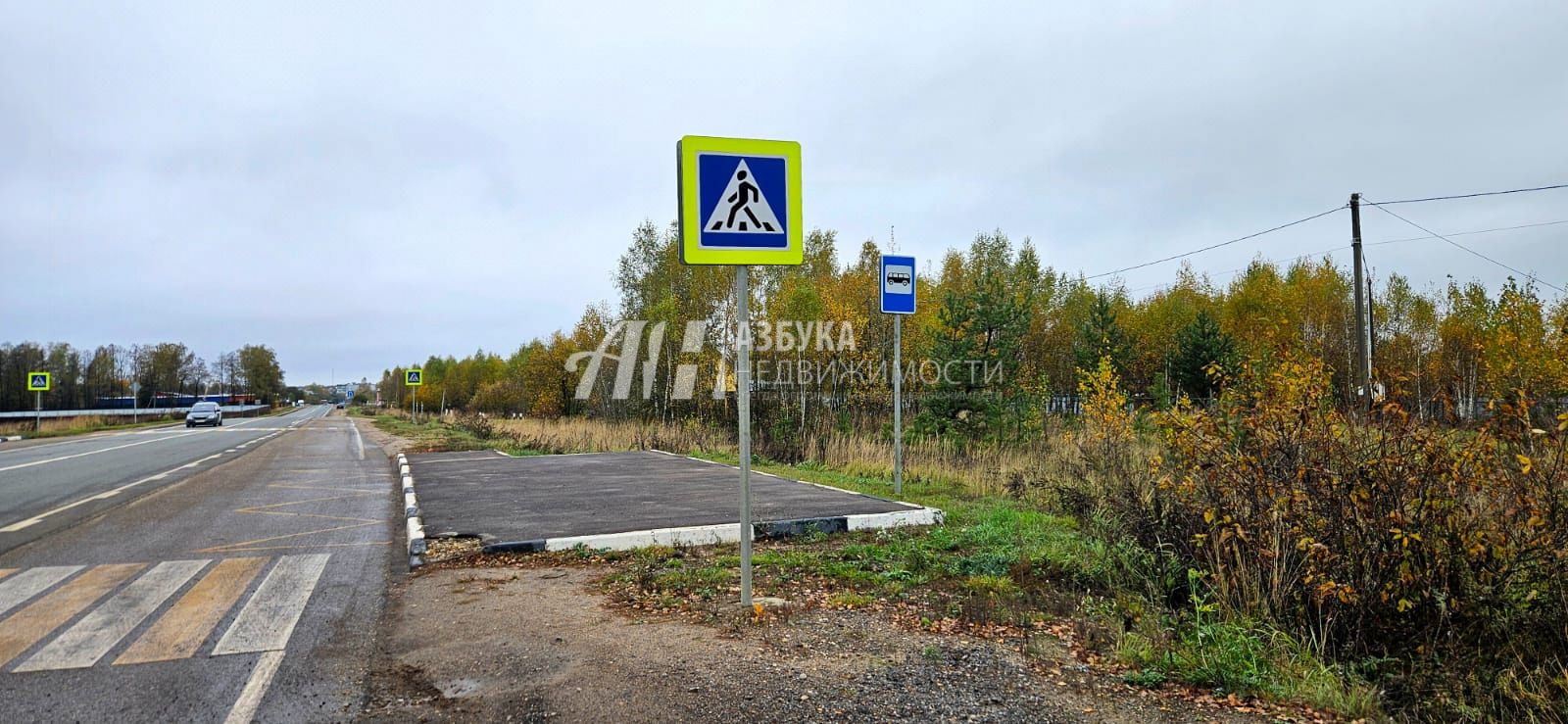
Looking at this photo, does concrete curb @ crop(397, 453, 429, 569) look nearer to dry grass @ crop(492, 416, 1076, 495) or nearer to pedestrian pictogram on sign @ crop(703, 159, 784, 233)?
pedestrian pictogram on sign @ crop(703, 159, 784, 233)

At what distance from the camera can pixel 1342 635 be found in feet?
15.7

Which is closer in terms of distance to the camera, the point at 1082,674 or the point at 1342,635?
the point at 1082,674

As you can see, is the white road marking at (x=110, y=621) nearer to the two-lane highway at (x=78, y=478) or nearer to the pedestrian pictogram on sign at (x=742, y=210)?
the two-lane highway at (x=78, y=478)

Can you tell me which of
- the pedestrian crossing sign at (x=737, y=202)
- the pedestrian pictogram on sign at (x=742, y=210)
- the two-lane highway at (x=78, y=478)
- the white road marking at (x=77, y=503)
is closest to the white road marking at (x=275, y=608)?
the two-lane highway at (x=78, y=478)

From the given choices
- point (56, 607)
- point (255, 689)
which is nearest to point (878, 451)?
point (56, 607)

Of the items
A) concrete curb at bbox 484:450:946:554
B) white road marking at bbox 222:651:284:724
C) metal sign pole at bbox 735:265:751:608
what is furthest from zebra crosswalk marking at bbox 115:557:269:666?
metal sign pole at bbox 735:265:751:608

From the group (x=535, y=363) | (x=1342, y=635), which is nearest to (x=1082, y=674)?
(x=1342, y=635)

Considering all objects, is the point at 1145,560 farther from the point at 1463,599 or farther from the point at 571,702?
the point at 571,702

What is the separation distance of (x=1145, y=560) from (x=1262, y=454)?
1127mm

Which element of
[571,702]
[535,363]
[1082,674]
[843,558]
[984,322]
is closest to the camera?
[571,702]

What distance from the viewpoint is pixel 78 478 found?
45.6 feet

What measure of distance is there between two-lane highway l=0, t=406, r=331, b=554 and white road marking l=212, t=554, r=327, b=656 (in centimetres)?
314

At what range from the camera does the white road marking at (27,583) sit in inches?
A: 219

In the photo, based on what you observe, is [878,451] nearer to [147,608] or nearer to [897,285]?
[897,285]
